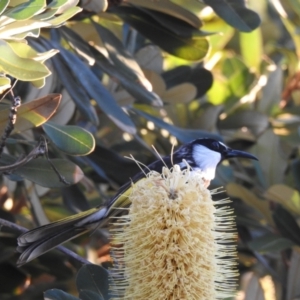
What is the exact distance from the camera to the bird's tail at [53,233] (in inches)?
88.0

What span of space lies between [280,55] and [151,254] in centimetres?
297

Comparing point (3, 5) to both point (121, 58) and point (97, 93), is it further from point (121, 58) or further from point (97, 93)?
point (121, 58)

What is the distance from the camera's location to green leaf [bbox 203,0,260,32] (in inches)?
118

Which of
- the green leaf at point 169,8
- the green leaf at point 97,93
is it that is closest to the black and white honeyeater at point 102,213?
the green leaf at point 97,93

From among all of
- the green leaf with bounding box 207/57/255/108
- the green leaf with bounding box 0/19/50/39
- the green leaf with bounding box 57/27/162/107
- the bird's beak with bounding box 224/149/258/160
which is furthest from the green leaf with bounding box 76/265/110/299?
the green leaf with bounding box 207/57/255/108

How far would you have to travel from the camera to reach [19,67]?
6.29ft

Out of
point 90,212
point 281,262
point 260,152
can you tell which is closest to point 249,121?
point 260,152

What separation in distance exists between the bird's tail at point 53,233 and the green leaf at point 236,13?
96cm

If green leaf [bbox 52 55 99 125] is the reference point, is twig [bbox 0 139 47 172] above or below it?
above

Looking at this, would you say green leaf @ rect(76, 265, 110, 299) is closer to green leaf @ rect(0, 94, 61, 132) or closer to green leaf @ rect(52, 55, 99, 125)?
green leaf @ rect(0, 94, 61, 132)

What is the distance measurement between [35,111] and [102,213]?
0.72 m

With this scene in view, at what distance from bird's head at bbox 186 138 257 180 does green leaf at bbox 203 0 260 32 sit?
74 cm

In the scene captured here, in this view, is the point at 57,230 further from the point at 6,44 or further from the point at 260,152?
the point at 260,152

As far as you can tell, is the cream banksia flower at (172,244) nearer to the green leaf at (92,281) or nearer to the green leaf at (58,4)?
the green leaf at (92,281)
